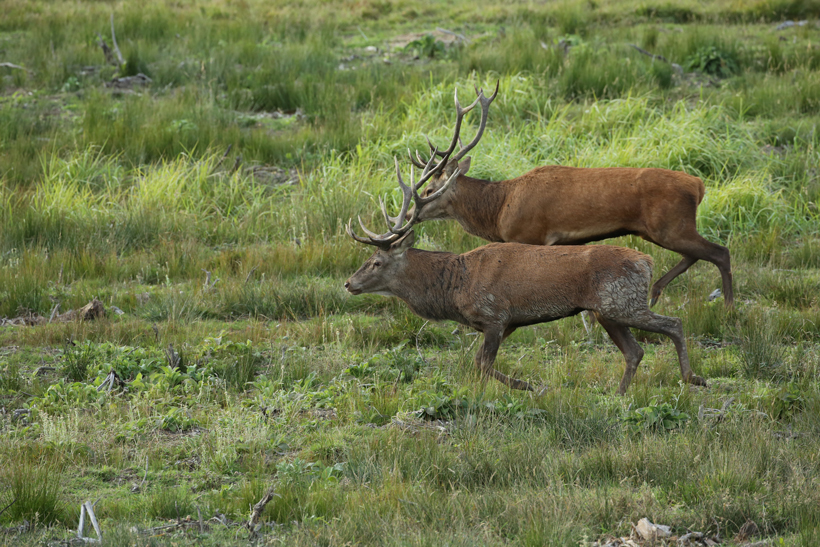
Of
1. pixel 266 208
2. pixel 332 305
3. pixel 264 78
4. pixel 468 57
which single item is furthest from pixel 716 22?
pixel 332 305

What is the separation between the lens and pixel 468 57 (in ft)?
48.4

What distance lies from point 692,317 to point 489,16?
12548 mm

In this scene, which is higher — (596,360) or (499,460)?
(499,460)

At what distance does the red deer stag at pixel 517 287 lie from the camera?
6.06 m

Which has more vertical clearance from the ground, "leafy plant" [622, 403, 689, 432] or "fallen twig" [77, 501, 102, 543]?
"fallen twig" [77, 501, 102, 543]

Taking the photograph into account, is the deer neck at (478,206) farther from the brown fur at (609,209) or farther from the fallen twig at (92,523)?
the fallen twig at (92,523)

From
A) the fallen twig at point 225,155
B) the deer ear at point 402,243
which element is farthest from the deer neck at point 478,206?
the fallen twig at point 225,155

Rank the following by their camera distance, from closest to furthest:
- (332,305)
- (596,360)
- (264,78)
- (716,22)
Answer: (596,360)
(332,305)
(264,78)
(716,22)

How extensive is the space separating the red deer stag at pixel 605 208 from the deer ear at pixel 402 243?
690 millimetres

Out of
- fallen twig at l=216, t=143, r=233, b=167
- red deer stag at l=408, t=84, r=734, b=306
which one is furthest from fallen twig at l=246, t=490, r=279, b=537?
fallen twig at l=216, t=143, r=233, b=167

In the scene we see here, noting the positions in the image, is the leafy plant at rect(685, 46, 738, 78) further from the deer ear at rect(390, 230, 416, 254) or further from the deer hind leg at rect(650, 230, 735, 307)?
the deer ear at rect(390, 230, 416, 254)

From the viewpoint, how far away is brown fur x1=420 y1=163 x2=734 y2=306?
746 centimetres

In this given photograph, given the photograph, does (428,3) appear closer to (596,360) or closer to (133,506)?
(596,360)

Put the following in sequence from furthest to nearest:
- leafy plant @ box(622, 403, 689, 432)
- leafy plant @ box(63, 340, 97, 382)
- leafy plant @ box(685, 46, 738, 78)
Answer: leafy plant @ box(685, 46, 738, 78), leafy plant @ box(63, 340, 97, 382), leafy plant @ box(622, 403, 689, 432)
